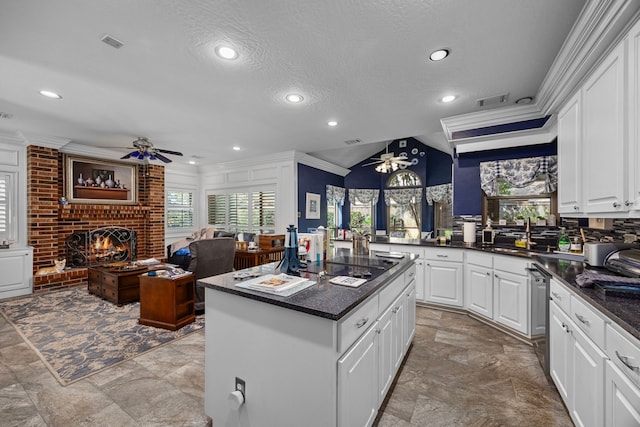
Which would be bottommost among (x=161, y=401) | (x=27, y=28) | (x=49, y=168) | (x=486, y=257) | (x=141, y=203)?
(x=161, y=401)

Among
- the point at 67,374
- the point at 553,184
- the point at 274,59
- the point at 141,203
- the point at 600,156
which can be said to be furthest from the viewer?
the point at 141,203

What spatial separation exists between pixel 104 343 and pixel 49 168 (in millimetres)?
3872

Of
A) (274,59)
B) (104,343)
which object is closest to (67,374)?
(104,343)

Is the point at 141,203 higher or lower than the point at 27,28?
lower

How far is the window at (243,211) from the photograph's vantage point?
629 cm

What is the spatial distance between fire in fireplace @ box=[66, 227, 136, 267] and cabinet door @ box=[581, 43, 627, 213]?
7370mm

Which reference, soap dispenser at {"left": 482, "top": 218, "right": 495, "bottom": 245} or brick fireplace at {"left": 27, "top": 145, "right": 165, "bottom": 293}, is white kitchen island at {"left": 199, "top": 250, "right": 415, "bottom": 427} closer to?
soap dispenser at {"left": 482, "top": 218, "right": 495, "bottom": 245}

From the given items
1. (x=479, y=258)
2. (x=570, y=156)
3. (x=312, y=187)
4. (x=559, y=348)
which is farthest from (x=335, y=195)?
(x=559, y=348)

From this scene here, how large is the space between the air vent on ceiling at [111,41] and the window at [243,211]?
420 cm

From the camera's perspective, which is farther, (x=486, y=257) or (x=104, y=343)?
(x=486, y=257)

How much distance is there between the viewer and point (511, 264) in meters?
2.82

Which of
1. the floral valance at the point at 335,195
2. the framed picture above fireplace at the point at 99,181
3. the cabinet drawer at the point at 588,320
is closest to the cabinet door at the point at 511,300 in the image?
the cabinet drawer at the point at 588,320

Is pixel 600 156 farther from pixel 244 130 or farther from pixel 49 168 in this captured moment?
pixel 49 168

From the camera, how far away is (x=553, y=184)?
3334mm
